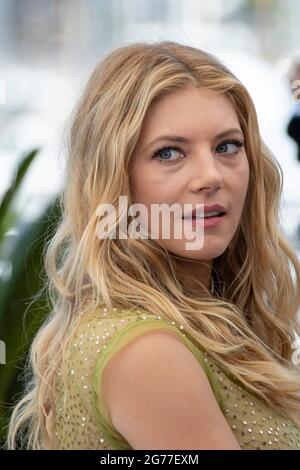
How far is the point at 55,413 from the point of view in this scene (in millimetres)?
909

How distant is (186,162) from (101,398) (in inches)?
10.1

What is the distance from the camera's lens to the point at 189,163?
34.6 inches

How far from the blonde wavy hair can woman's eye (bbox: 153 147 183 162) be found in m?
0.03

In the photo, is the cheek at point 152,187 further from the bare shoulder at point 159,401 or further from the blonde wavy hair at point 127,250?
the bare shoulder at point 159,401

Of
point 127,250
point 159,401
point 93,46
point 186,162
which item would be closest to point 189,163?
point 186,162

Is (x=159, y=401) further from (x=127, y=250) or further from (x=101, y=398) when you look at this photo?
(x=127, y=250)

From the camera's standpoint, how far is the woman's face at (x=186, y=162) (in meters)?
0.87

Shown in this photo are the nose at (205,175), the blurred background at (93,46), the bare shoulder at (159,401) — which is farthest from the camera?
the blurred background at (93,46)

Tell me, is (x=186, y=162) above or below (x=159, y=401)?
above

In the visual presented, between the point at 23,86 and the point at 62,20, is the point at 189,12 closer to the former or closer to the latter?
the point at 62,20

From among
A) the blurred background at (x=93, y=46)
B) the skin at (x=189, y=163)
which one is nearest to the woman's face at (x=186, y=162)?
the skin at (x=189, y=163)

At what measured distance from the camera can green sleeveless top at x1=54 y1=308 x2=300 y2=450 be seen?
790 mm

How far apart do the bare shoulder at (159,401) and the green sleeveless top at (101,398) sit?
0.5 inches

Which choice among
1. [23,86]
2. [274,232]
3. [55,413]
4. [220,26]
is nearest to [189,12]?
[220,26]
